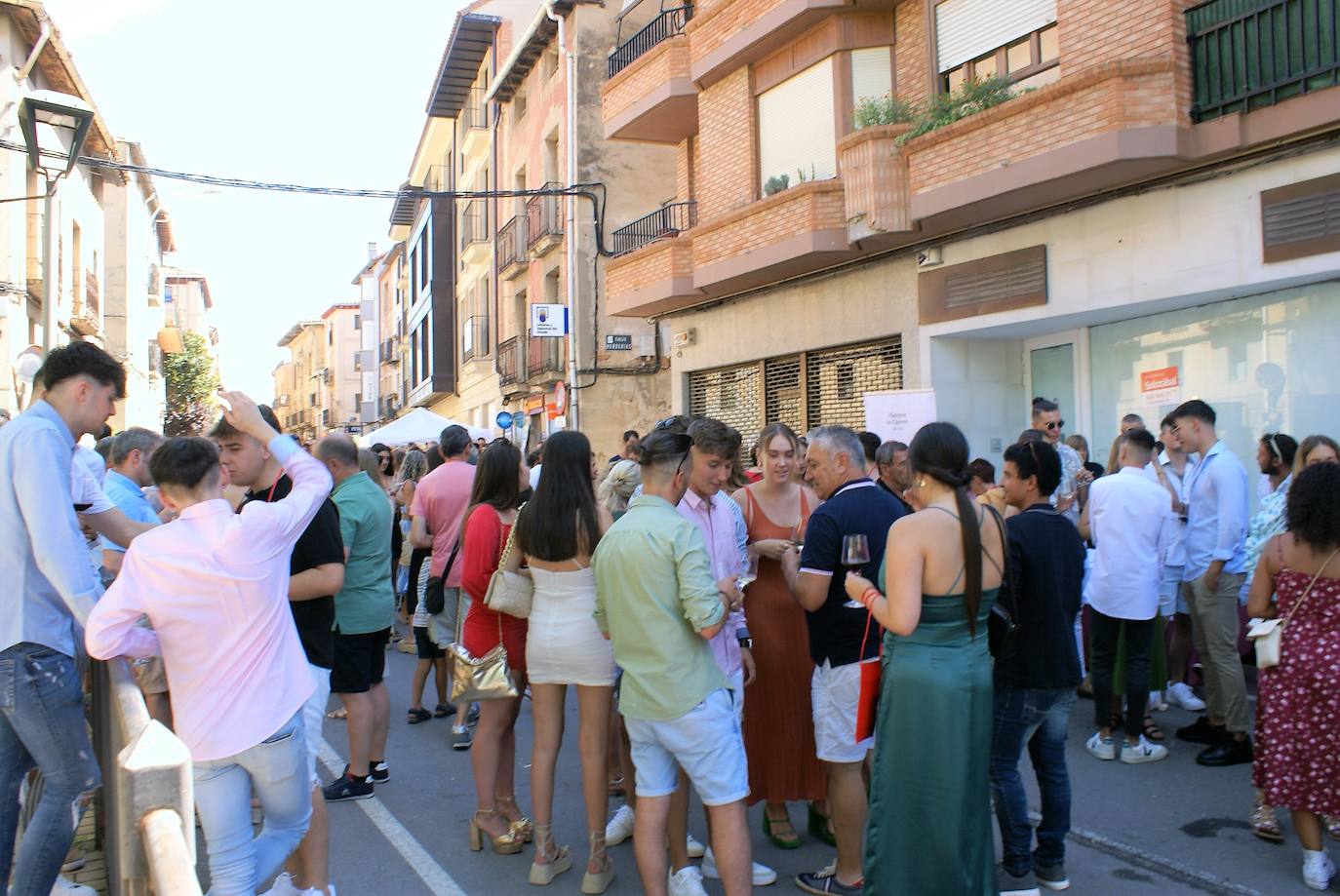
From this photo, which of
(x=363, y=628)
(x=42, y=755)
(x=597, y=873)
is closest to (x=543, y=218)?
(x=363, y=628)

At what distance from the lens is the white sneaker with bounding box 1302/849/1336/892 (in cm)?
461

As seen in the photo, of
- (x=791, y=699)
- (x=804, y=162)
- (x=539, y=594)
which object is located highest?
(x=804, y=162)

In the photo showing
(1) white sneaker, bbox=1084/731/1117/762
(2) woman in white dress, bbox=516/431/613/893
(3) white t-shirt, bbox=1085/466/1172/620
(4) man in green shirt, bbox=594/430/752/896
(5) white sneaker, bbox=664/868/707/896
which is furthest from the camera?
(1) white sneaker, bbox=1084/731/1117/762

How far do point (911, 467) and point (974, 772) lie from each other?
116cm

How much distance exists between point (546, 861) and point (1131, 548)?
3916 millimetres

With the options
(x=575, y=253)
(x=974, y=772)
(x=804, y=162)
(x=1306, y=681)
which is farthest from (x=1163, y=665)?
(x=575, y=253)

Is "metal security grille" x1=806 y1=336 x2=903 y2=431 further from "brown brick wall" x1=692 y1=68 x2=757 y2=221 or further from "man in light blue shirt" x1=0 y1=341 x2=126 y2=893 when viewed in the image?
"man in light blue shirt" x1=0 y1=341 x2=126 y2=893

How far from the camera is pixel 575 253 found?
2425 centimetres

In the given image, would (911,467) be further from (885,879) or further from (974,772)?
(885,879)

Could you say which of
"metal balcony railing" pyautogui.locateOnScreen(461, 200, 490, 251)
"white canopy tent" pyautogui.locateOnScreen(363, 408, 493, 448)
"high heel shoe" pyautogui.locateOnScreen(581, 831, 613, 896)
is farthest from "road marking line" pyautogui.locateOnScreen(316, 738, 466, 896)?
"metal balcony railing" pyautogui.locateOnScreen(461, 200, 490, 251)

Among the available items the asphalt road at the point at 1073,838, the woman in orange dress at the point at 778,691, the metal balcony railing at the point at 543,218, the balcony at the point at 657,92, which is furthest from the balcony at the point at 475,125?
the woman in orange dress at the point at 778,691

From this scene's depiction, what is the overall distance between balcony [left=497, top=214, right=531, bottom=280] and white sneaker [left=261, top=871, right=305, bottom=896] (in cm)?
2330

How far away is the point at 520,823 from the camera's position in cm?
528

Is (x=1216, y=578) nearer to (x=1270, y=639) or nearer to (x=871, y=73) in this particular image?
(x=1270, y=639)
